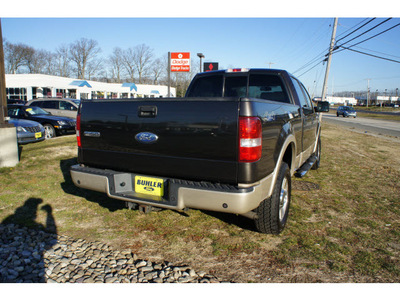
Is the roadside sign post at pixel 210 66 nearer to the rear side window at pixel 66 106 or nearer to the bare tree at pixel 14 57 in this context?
the rear side window at pixel 66 106

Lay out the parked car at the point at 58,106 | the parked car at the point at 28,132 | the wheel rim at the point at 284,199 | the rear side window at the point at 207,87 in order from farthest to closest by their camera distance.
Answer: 1. the parked car at the point at 58,106
2. the parked car at the point at 28,132
3. the rear side window at the point at 207,87
4. the wheel rim at the point at 284,199

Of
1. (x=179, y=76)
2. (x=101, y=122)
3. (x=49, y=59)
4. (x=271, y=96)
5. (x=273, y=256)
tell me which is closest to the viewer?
(x=273, y=256)

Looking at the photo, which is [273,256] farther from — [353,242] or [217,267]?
[353,242]

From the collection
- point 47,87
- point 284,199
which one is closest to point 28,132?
point 284,199

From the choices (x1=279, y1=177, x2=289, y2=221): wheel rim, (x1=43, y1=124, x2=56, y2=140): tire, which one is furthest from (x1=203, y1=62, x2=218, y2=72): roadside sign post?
Result: (x1=279, y1=177, x2=289, y2=221): wheel rim

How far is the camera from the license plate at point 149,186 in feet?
9.39

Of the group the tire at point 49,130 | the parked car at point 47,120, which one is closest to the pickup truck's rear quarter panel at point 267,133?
the parked car at point 47,120

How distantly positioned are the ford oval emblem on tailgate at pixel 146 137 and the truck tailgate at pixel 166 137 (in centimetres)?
2

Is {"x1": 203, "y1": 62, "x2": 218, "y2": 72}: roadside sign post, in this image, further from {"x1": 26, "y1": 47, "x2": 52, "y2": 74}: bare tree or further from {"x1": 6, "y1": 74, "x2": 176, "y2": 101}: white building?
{"x1": 26, "y1": 47, "x2": 52, "y2": 74}: bare tree

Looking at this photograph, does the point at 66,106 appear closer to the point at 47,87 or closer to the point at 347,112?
the point at 47,87

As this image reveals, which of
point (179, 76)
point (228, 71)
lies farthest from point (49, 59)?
point (228, 71)

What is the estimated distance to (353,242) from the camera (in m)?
3.16

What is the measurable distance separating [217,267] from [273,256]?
616mm

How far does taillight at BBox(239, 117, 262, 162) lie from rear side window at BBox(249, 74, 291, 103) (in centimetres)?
190
